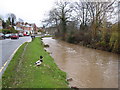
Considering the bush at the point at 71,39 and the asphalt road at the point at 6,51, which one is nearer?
the asphalt road at the point at 6,51

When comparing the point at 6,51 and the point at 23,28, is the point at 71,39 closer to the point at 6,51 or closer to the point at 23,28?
the point at 6,51

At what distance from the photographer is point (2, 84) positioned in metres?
5.29

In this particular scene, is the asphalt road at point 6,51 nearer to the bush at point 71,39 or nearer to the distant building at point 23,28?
the bush at point 71,39

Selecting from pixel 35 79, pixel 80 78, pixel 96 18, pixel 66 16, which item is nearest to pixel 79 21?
pixel 66 16

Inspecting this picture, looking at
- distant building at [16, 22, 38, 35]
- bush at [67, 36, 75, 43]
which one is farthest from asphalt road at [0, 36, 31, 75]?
distant building at [16, 22, 38, 35]

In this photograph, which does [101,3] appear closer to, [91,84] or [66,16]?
[66,16]

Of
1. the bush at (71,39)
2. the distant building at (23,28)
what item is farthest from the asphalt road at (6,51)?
the distant building at (23,28)

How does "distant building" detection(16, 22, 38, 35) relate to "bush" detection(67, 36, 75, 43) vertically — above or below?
above

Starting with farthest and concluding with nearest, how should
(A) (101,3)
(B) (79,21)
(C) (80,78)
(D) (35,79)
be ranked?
(B) (79,21) < (A) (101,3) < (C) (80,78) < (D) (35,79)

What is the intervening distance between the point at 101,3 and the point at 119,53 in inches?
470

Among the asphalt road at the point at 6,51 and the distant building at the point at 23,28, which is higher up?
the distant building at the point at 23,28

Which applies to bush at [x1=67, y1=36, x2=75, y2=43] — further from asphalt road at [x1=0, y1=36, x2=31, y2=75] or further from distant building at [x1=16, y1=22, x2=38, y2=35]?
distant building at [x1=16, y1=22, x2=38, y2=35]

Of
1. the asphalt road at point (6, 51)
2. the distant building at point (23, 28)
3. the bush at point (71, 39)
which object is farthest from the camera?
the distant building at point (23, 28)

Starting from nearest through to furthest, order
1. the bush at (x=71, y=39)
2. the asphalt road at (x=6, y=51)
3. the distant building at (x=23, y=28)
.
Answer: the asphalt road at (x=6, y=51) < the bush at (x=71, y=39) < the distant building at (x=23, y=28)
